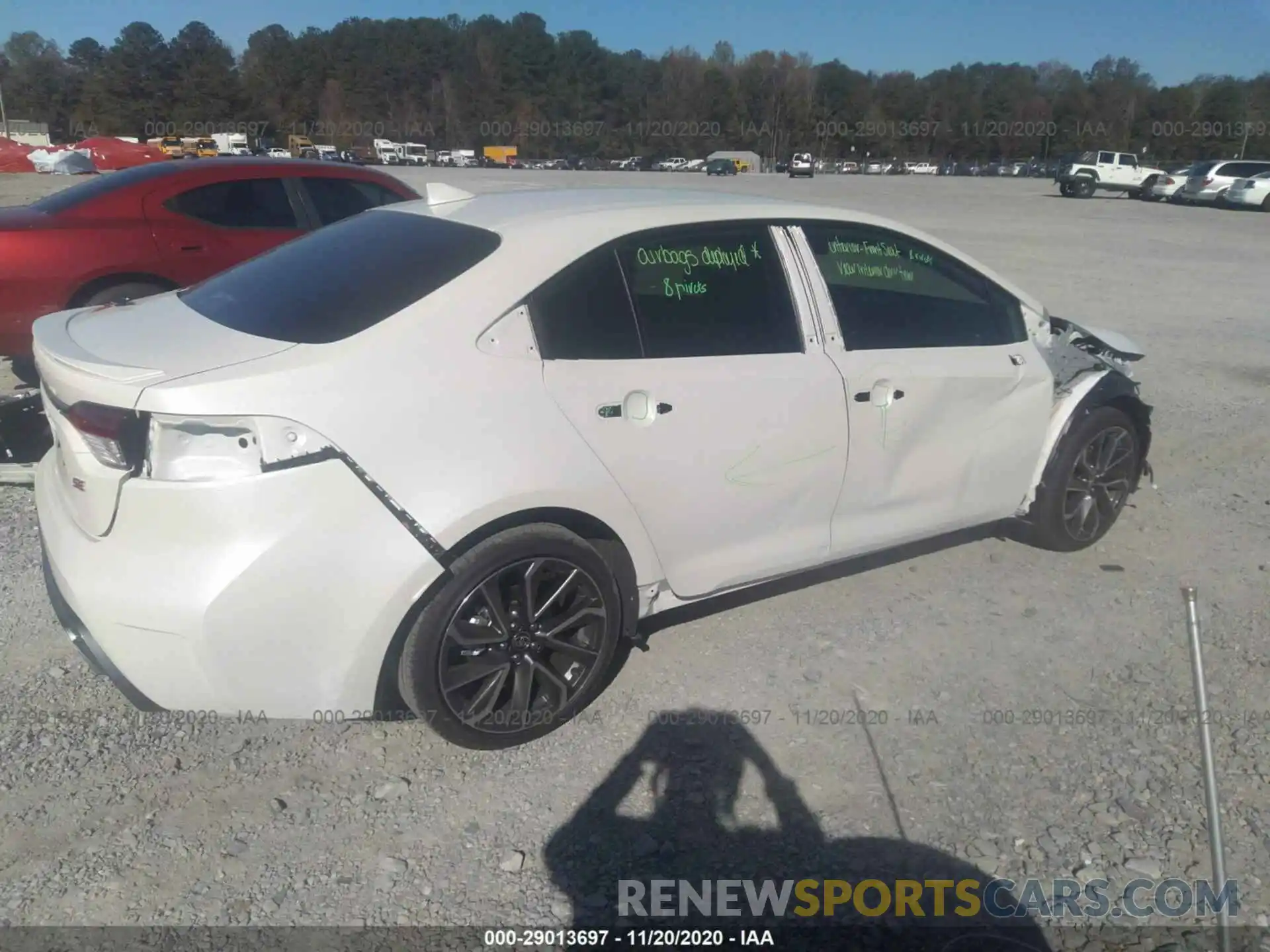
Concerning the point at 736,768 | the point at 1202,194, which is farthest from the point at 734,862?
the point at 1202,194

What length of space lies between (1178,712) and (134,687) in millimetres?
3473

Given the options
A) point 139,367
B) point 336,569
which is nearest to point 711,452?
point 336,569

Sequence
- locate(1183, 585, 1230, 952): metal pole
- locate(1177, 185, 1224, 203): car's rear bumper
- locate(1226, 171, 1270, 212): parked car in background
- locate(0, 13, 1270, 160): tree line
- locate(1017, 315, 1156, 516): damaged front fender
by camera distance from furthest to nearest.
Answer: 1. locate(0, 13, 1270, 160): tree line
2. locate(1177, 185, 1224, 203): car's rear bumper
3. locate(1226, 171, 1270, 212): parked car in background
4. locate(1017, 315, 1156, 516): damaged front fender
5. locate(1183, 585, 1230, 952): metal pole

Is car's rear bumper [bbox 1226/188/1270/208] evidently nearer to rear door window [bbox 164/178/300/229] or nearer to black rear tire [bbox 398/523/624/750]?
rear door window [bbox 164/178/300/229]

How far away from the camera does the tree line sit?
89250 millimetres

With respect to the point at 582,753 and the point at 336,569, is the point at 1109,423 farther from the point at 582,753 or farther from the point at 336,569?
the point at 336,569

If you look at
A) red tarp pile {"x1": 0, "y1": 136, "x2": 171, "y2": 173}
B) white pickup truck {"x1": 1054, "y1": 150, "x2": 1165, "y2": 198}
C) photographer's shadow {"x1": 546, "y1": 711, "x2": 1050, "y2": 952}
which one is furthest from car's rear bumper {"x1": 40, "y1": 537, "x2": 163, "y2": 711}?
white pickup truck {"x1": 1054, "y1": 150, "x2": 1165, "y2": 198}

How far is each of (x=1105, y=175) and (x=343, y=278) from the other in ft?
140

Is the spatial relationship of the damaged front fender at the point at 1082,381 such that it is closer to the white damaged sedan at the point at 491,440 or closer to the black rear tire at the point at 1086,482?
A: the black rear tire at the point at 1086,482

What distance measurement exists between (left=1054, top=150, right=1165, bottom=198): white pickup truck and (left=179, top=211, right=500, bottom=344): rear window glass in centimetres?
4156

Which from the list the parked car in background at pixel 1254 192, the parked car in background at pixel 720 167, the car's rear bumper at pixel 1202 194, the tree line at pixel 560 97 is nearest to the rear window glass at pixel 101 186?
the parked car in background at pixel 1254 192

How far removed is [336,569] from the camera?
8.96 ft

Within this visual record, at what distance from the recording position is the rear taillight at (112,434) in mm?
2674

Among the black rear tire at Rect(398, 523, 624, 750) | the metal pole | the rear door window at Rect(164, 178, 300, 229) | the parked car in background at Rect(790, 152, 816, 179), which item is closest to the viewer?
the metal pole
